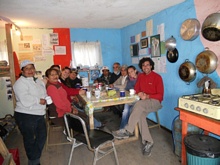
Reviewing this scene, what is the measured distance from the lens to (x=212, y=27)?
5.95 feet

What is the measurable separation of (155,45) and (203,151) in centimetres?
195

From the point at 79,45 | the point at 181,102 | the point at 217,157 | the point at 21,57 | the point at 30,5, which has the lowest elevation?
the point at 217,157

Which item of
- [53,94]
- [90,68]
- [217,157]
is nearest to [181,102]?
[217,157]

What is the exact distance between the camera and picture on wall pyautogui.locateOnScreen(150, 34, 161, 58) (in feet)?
9.57

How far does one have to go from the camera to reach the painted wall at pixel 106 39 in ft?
13.6

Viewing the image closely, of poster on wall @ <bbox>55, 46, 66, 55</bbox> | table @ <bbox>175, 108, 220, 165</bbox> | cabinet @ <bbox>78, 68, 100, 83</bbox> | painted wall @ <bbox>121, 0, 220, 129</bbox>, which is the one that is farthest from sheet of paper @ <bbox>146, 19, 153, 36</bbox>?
poster on wall @ <bbox>55, 46, 66, 55</bbox>

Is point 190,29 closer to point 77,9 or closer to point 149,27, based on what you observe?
point 149,27

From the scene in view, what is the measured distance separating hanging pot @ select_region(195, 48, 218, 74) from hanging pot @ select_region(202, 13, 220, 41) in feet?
0.57

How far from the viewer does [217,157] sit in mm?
1487

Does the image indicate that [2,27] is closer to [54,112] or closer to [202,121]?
[54,112]

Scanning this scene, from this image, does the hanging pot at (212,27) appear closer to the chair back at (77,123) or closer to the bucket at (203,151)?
the bucket at (203,151)

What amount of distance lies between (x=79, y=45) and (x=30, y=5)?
1.93 m

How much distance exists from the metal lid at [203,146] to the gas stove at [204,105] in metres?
0.27

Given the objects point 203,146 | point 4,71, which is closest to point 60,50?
A: point 4,71
